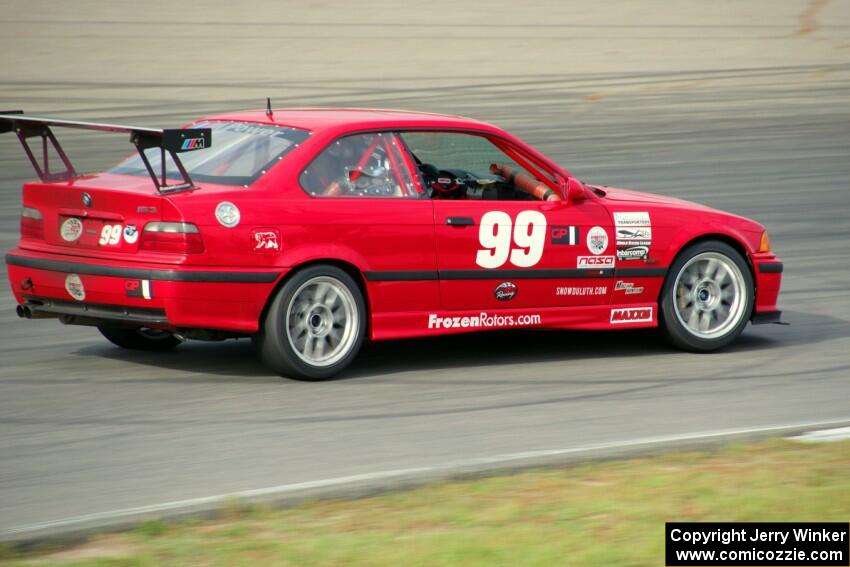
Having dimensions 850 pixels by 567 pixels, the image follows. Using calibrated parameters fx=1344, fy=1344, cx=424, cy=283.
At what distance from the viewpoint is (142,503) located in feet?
16.8

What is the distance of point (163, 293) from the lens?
22.4ft

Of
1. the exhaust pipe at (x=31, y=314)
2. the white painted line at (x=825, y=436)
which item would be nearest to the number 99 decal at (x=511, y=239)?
the white painted line at (x=825, y=436)

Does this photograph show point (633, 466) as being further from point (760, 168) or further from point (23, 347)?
point (760, 168)

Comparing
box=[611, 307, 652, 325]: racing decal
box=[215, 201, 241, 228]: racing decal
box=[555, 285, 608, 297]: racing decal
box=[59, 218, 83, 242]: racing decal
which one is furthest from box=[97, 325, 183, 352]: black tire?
box=[611, 307, 652, 325]: racing decal

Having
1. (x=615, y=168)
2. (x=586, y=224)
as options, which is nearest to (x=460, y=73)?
(x=615, y=168)

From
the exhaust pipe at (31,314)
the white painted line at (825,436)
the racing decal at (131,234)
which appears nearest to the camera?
the white painted line at (825,436)

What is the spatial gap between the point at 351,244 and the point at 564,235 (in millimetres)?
1371

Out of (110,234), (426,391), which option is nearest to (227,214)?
(110,234)

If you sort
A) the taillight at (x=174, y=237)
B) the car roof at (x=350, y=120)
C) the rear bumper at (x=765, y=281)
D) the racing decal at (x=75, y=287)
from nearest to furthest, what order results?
the taillight at (x=174, y=237), the racing decal at (x=75, y=287), the car roof at (x=350, y=120), the rear bumper at (x=765, y=281)

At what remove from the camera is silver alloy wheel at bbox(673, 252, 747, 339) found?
27.5 feet

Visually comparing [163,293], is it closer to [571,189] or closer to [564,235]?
[564,235]

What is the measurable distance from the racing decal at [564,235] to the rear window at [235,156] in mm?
1557

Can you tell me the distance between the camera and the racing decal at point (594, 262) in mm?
7953

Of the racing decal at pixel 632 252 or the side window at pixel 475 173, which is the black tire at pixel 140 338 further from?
the racing decal at pixel 632 252
